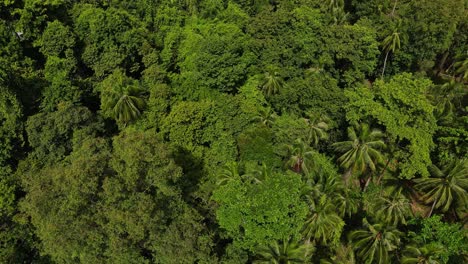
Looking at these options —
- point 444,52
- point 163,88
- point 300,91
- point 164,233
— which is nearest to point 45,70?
point 163,88

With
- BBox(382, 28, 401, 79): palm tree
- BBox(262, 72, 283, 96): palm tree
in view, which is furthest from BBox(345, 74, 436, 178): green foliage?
BBox(382, 28, 401, 79): palm tree

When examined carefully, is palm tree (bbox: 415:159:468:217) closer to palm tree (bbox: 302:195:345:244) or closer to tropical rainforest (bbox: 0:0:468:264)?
tropical rainforest (bbox: 0:0:468:264)

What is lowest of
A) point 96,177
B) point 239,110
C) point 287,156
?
point 287,156

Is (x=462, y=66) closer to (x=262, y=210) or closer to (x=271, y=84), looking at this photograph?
(x=271, y=84)

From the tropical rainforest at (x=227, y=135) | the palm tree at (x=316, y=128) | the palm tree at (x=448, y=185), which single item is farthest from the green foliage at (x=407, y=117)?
the palm tree at (x=316, y=128)

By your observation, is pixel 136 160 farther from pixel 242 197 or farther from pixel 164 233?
pixel 242 197

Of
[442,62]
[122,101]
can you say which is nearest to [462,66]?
[442,62]

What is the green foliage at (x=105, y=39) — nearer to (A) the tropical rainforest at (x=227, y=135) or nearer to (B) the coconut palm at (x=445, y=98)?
(A) the tropical rainforest at (x=227, y=135)
